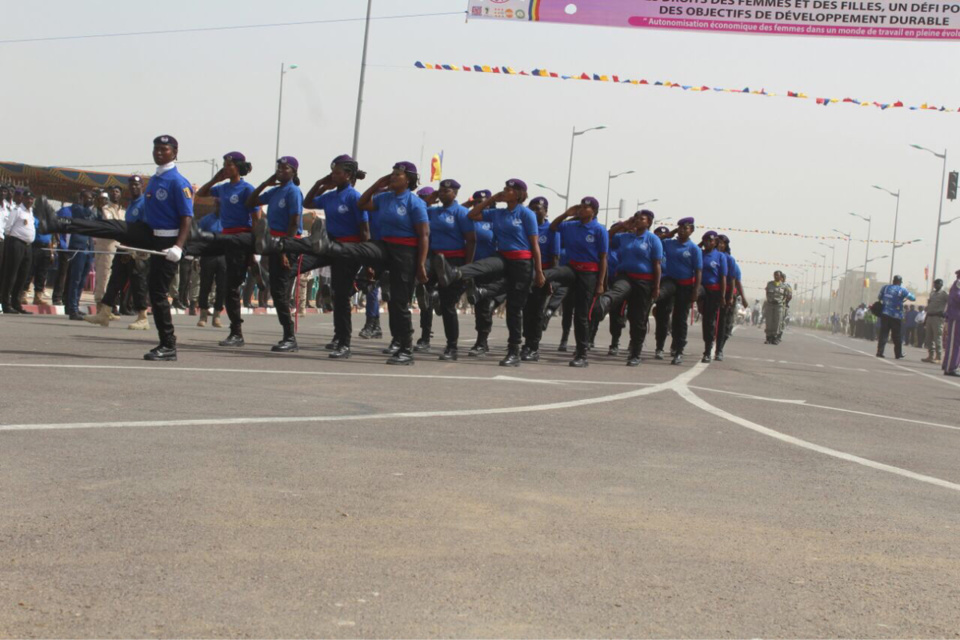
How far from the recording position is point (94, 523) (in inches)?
181

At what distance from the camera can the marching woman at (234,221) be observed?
43.5ft

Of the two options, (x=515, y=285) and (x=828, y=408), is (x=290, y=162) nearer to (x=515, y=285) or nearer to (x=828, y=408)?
(x=515, y=285)

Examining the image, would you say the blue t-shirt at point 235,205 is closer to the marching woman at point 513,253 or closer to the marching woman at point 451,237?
the marching woman at point 451,237

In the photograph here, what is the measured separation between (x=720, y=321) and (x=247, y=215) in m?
8.45

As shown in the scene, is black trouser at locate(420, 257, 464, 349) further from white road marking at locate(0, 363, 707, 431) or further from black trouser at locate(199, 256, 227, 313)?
black trouser at locate(199, 256, 227, 313)

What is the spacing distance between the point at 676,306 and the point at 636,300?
184 cm

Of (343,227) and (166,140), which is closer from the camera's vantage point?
(166,140)

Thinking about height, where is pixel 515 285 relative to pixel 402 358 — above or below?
above

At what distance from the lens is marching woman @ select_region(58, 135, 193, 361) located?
10.9m

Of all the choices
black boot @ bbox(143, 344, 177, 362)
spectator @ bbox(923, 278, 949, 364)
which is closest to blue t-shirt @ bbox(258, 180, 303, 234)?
black boot @ bbox(143, 344, 177, 362)

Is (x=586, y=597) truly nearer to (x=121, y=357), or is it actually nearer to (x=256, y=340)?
(x=121, y=357)

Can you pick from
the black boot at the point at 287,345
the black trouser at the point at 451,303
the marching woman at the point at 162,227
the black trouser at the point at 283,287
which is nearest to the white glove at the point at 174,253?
the marching woman at the point at 162,227

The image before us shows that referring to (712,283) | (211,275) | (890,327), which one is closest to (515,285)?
(211,275)

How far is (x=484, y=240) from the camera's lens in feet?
47.6
